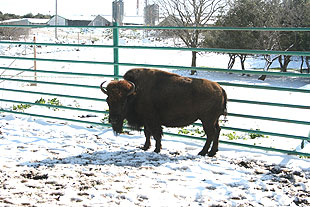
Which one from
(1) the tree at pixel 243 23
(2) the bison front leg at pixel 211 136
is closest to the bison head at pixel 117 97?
(2) the bison front leg at pixel 211 136

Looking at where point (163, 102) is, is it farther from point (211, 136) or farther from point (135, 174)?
point (135, 174)

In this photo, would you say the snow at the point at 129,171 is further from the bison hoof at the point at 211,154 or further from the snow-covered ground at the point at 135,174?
the bison hoof at the point at 211,154

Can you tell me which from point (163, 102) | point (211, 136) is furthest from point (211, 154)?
point (163, 102)

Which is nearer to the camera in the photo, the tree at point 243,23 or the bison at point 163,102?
the bison at point 163,102

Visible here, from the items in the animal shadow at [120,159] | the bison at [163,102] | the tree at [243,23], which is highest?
the tree at [243,23]

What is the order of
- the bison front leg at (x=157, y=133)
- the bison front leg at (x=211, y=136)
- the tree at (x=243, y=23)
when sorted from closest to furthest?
the bison front leg at (x=211, y=136) → the bison front leg at (x=157, y=133) → the tree at (x=243, y=23)

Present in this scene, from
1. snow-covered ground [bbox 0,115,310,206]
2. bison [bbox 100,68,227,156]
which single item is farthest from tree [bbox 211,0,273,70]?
snow-covered ground [bbox 0,115,310,206]

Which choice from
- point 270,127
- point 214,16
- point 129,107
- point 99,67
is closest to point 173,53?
point 214,16

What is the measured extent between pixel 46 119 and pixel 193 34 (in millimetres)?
15093

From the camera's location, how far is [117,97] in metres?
5.56

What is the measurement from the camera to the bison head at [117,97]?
5.55m

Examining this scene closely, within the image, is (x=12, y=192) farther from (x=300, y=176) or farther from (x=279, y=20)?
(x=279, y=20)

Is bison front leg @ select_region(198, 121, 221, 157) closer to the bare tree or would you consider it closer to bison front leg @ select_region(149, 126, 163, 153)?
bison front leg @ select_region(149, 126, 163, 153)

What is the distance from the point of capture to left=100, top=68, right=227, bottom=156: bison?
18.3 feet
